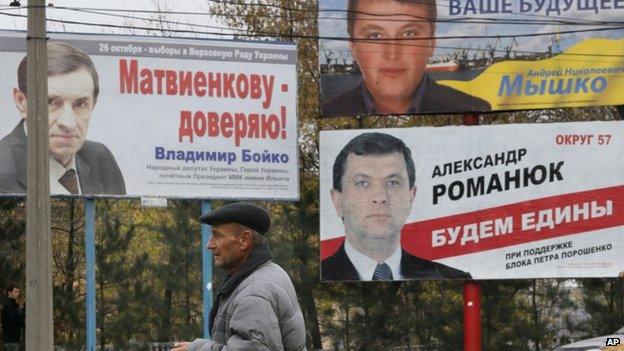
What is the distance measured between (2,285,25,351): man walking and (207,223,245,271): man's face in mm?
16702

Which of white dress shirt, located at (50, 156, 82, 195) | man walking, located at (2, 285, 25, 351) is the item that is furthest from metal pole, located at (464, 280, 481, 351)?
man walking, located at (2, 285, 25, 351)

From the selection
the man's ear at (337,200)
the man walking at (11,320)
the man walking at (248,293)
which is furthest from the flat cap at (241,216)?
the man's ear at (337,200)

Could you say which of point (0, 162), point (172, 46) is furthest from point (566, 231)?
point (0, 162)

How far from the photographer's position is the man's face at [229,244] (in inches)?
248

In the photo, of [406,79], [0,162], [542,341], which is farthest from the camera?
[542,341]

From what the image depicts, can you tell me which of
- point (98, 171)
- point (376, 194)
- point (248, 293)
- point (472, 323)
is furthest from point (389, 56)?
point (248, 293)

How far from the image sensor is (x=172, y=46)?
24.5 meters

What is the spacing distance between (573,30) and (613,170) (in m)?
2.29

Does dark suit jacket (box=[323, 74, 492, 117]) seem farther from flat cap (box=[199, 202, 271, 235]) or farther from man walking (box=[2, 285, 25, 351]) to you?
flat cap (box=[199, 202, 271, 235])

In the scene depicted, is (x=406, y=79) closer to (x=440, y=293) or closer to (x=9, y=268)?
(x=440, y=293)

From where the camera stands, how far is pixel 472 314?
25.1 m

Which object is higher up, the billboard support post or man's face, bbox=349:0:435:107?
man's face, bbox=349:0:435:107

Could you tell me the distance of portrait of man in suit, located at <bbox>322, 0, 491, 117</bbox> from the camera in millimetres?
25188

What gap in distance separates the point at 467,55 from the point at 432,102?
928 millimetres
